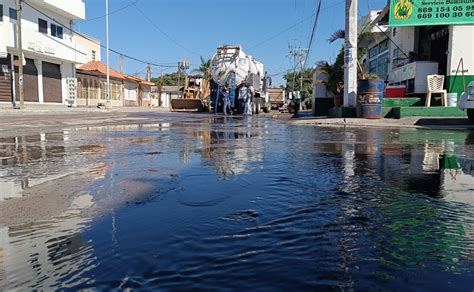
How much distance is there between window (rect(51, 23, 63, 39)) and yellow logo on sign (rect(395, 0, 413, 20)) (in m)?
33.8

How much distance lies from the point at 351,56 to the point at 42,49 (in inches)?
1131

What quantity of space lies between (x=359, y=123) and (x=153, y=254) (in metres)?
14.1

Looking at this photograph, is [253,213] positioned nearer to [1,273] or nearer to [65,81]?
[1,273]

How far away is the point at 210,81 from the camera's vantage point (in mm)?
31531

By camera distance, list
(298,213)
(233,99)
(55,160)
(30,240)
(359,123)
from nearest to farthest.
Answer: (30,240) → (298,213) → (55,160) → (359,123) → (233,99)

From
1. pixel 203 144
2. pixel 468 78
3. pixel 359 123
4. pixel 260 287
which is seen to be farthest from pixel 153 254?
pixel 468 78

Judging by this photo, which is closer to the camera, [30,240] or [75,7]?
[30,240]

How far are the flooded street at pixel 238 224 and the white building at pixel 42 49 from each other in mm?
31962

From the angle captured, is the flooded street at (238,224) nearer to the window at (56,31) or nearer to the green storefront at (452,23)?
the green storefront at (452,23)

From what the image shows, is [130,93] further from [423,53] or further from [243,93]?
[423,53]

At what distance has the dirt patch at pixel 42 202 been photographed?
3.90 m

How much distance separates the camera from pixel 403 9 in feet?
59.6

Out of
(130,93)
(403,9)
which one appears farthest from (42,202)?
(130,93)

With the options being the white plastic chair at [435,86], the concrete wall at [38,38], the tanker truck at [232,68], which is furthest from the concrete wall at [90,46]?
the white plastic chair at [435,86]
